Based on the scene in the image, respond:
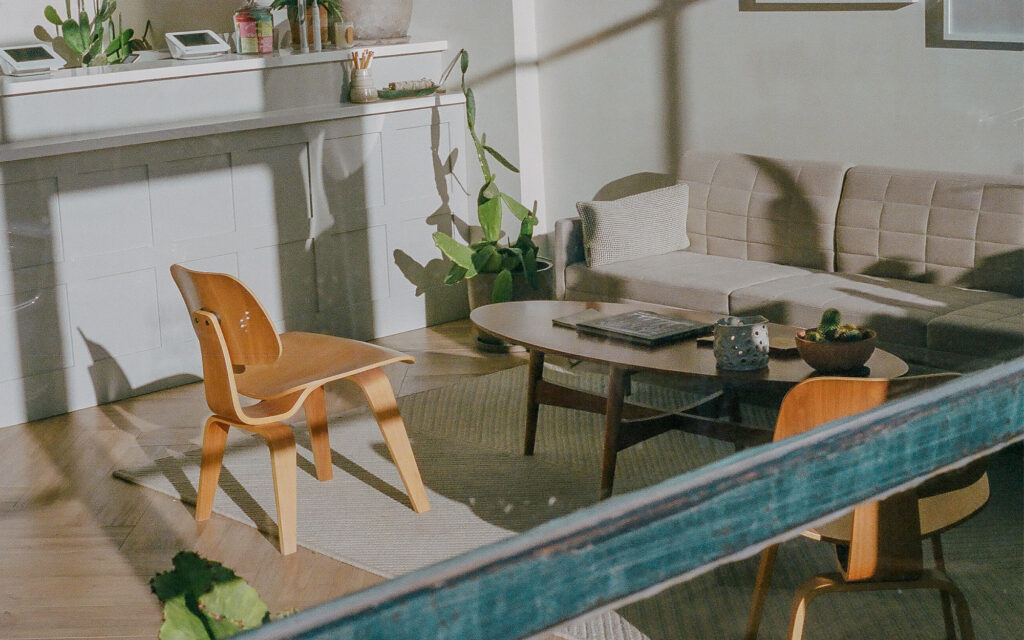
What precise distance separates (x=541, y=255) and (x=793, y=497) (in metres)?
0.41

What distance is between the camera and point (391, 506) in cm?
65

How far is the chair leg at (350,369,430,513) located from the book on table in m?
0.13

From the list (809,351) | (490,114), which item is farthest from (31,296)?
(809,351)

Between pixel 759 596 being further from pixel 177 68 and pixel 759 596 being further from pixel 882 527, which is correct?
pixel 177 68

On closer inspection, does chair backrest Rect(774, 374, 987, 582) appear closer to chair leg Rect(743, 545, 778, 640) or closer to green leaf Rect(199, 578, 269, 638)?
chair leg Rect(743, 545, 778, 640)

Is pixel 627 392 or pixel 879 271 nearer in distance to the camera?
pixel 879 271

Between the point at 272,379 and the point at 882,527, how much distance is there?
1.08 feet

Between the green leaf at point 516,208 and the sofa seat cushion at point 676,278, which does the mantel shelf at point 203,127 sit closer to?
the green leaf at point 516,208

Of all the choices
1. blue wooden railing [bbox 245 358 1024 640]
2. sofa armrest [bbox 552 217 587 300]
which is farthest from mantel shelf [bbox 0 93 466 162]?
blue wooden railing [bbox 245 358 1024 640]

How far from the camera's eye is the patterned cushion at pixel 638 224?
62 cm

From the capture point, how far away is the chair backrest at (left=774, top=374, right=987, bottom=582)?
292 millimetres

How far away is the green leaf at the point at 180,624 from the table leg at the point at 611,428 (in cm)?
29

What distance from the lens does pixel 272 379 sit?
1.75 ft

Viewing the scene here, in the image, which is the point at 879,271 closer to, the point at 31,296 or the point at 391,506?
the point at 391,506
